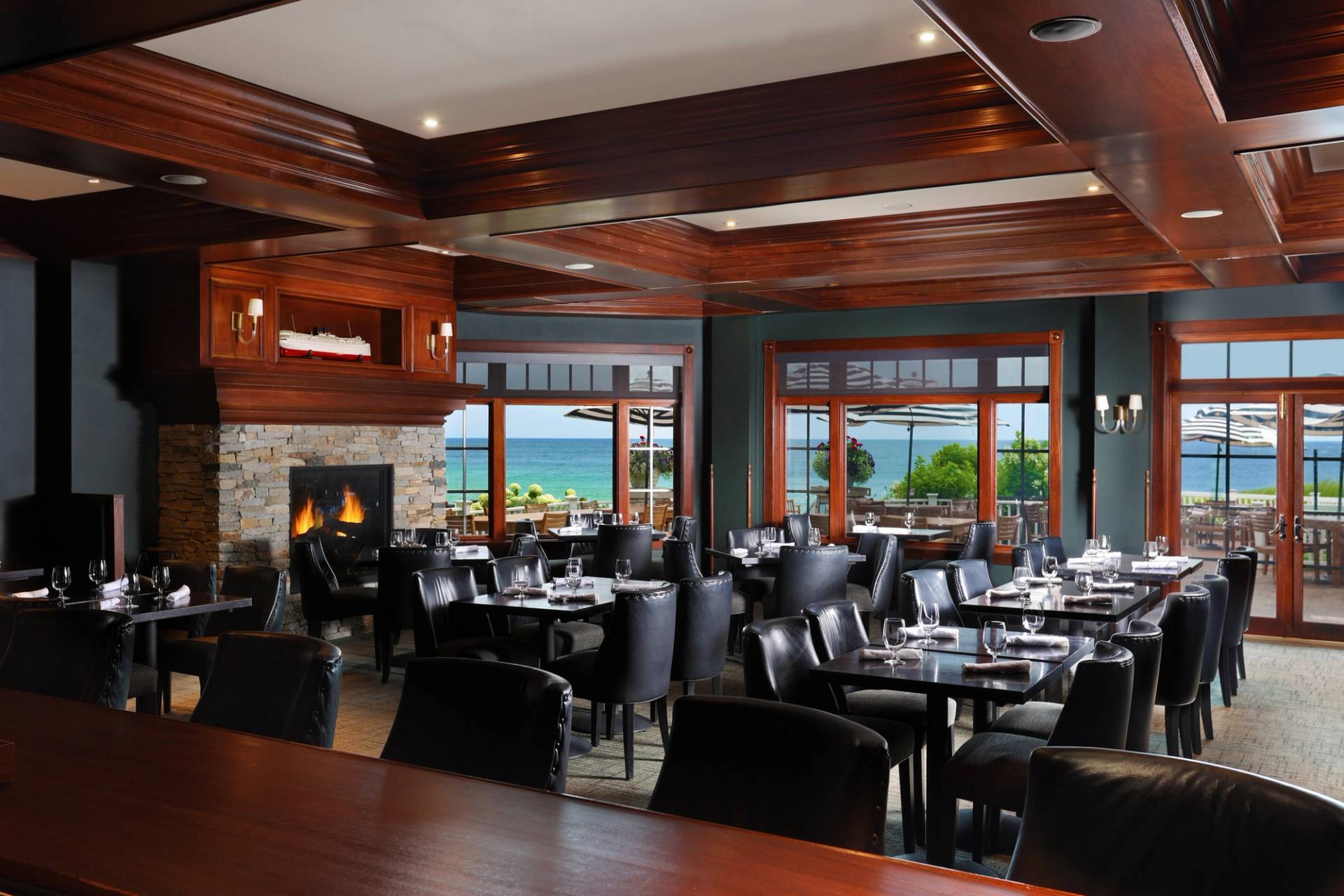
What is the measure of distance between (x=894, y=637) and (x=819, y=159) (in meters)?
1.94

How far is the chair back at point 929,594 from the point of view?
17.6ft

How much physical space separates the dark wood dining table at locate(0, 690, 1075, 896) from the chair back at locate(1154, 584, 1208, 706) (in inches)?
140

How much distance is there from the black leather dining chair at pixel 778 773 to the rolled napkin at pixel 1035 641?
240 centimetres

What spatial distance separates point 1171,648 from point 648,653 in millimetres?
2301

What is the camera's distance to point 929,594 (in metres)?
5.56

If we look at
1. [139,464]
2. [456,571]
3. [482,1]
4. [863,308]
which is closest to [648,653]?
[456,571]

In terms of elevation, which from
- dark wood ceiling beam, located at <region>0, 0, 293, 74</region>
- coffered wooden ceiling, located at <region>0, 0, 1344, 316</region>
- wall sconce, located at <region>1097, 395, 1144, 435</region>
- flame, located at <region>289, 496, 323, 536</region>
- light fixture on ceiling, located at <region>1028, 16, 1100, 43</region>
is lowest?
flame, located at <region>289, 496, 323, 536</region>

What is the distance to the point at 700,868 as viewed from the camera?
1678 millimetres

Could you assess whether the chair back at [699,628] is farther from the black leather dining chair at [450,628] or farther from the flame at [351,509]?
the flame at [351,509]

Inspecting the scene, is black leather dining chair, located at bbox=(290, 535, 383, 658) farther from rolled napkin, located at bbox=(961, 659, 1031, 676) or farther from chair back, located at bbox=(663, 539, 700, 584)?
rolled napkin, located at bbox=(961, 659, 1031, 676)

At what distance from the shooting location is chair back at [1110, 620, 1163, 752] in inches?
150

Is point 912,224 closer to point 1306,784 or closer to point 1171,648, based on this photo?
point 1171,648

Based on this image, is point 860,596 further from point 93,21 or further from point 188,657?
point 93,21

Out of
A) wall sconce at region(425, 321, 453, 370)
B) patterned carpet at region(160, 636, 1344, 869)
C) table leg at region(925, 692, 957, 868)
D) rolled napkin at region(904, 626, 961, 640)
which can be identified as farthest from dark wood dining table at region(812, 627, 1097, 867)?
wall sconce at region(425, 321, 453, 370)
